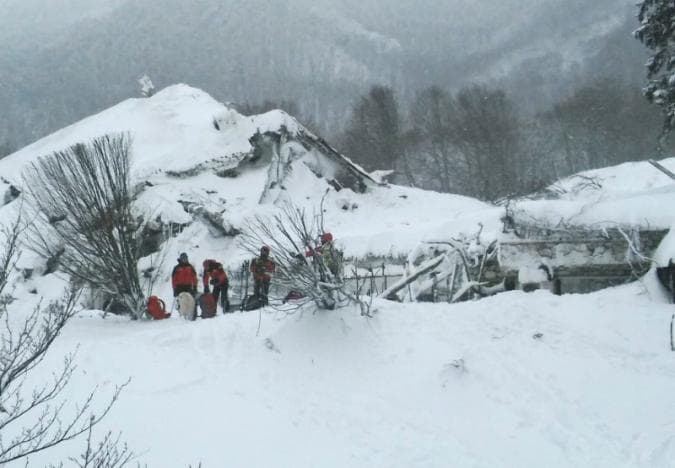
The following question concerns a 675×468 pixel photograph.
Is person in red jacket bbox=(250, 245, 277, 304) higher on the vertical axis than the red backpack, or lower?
higher

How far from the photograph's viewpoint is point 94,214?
1017 cm

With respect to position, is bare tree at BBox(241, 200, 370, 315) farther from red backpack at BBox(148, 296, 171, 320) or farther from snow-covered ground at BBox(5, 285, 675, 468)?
red backpack at BBox(148, 296, 171, 320)

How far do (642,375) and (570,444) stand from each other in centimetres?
167

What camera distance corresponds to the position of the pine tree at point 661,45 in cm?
1220

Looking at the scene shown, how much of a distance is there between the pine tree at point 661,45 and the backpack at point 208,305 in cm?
1110

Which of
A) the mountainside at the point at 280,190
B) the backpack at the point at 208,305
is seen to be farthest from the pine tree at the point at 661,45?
the backpack at the point at 208,305

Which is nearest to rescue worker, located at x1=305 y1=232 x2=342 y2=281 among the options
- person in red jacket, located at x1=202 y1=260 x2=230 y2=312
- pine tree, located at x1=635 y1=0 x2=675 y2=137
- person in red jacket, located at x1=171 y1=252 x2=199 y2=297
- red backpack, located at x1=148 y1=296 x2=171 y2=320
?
person in red jacket, located at x1=202 y1=260 x2=230 y2=312

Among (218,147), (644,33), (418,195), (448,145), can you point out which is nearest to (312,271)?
(644,33)

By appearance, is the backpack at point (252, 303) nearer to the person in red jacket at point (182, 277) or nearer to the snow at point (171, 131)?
the person in red jacket at point (182, 277)

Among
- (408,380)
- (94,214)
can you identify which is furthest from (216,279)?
(408,380)

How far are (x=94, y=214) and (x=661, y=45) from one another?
43.2 feet

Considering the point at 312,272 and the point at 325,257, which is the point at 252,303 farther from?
the point at 312,272

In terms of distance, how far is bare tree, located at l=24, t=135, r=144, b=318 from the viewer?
33.2 feet

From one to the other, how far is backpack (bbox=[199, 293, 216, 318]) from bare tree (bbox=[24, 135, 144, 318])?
123cm
